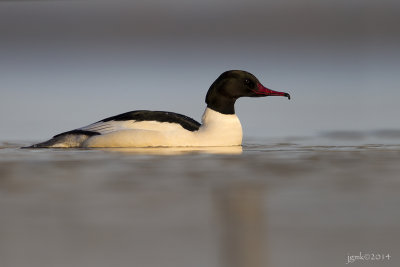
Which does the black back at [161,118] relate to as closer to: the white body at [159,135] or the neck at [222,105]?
the white body at [159,135]

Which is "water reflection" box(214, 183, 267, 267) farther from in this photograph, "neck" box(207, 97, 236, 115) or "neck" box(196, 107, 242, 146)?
"neck" box(207, 97, 236, 115)

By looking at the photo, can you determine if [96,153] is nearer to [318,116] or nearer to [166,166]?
[166,166]

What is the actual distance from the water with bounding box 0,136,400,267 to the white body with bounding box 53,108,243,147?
42.4 inches

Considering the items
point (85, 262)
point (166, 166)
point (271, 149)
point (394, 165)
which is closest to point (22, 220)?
point (85, 262)

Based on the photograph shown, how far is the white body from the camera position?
8.25 meters

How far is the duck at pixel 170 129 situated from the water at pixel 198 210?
1107 mm

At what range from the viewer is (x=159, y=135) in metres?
8.24

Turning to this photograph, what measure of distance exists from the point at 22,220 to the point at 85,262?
35.7 inches

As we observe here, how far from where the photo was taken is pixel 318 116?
33.9 feet

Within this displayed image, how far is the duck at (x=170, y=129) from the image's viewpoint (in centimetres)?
828

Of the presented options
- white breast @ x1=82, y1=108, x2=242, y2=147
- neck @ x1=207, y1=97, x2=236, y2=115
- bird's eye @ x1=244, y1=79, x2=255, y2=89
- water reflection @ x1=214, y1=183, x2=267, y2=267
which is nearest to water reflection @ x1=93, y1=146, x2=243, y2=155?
white breast @ x1=82, y1=108, x2=242, y2=147

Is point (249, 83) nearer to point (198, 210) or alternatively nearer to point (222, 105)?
point (222, 105)

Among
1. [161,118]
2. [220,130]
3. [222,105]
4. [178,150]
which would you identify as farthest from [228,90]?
[178,150]

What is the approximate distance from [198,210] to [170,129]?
3.95 metres
